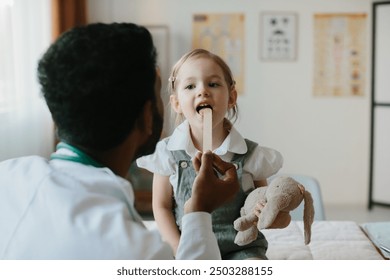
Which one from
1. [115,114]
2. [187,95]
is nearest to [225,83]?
[187,95]

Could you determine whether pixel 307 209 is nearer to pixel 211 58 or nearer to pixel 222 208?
pixel 222 208

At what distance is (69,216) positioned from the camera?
414 mm

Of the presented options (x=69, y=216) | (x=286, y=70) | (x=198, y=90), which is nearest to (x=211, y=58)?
(x=198, y=90)

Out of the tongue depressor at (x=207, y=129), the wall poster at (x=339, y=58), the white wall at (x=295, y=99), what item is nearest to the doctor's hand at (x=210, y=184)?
the tongue depressor at (x=207, y=129)

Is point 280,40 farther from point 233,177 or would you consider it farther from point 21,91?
point 21,91

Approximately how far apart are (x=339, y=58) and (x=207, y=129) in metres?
0.27

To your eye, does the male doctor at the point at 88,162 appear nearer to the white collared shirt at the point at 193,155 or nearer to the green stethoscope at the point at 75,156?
the green stethoscope at the point at 75,156

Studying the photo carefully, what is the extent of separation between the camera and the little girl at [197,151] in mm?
585

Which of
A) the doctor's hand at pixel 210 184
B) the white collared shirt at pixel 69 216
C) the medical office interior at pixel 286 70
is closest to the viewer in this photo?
the white collared shirt at pixel 69 216

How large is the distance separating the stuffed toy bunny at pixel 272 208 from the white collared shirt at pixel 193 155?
0.09 feet

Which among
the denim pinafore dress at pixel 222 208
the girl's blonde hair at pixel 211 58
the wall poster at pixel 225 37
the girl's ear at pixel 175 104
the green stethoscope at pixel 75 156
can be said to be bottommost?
the denim pinafore dress at pixel 222 208

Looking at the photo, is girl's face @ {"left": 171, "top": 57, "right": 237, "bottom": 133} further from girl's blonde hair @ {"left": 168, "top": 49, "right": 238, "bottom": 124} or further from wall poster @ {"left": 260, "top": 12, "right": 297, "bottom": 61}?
wall poster @ {"left": 260, "top": 12, "right": 297, "bottom": 61}

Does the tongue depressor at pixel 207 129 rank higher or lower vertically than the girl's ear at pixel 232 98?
lower

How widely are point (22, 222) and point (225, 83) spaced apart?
30cm
